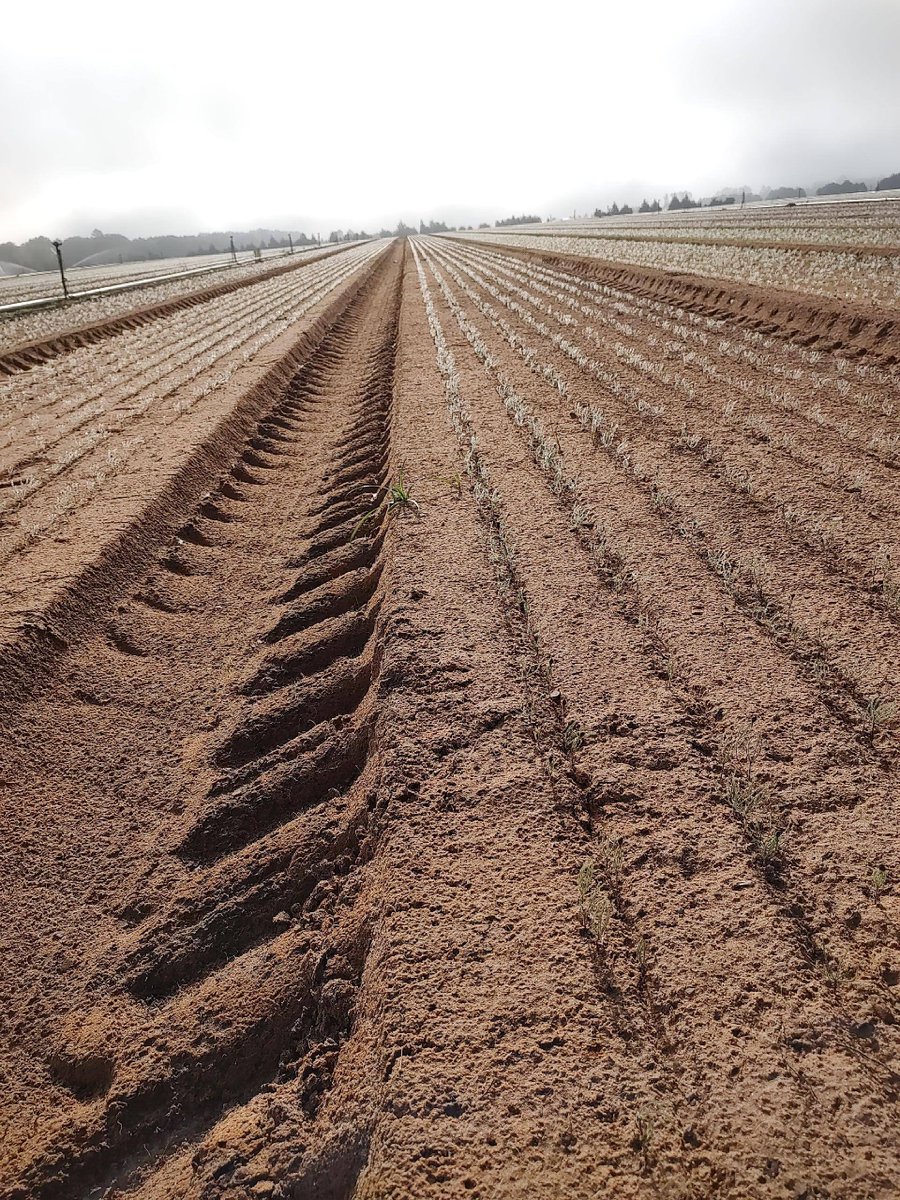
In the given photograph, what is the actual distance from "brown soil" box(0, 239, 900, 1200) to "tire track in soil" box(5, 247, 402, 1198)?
0.6 inches

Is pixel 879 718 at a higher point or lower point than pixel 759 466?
lower

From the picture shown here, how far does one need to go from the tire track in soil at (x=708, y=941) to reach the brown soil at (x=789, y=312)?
8.22m

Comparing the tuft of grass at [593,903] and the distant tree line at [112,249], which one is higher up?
the distant tree line at [112,249]

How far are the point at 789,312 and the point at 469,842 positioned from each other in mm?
12123

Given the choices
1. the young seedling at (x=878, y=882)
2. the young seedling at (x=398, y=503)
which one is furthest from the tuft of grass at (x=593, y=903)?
the young seedling at (x=398, y=503)

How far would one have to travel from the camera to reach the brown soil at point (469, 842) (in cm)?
183

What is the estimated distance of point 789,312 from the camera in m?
11.7

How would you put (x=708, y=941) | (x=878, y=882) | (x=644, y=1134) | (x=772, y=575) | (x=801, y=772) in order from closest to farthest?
(x=644, y=1134), (x=708, y=941), (x=878, y=882), (x=801, y=772), (x=772, y=575)

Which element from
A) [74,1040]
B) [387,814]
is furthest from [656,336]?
[74,1040]

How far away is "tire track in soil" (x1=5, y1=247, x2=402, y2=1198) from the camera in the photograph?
2.22 metres

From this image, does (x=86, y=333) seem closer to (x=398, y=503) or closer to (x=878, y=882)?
(x=398, y=503)

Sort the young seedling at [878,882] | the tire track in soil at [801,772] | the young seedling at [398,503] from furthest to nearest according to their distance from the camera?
the young seedling at [398,503], the young seedling at [878,882], the tire track in soil at [801,772]

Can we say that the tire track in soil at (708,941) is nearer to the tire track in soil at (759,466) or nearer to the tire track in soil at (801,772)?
the tire track in soil at (801,772)

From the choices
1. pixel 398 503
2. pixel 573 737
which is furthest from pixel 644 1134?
pixel 398 503
